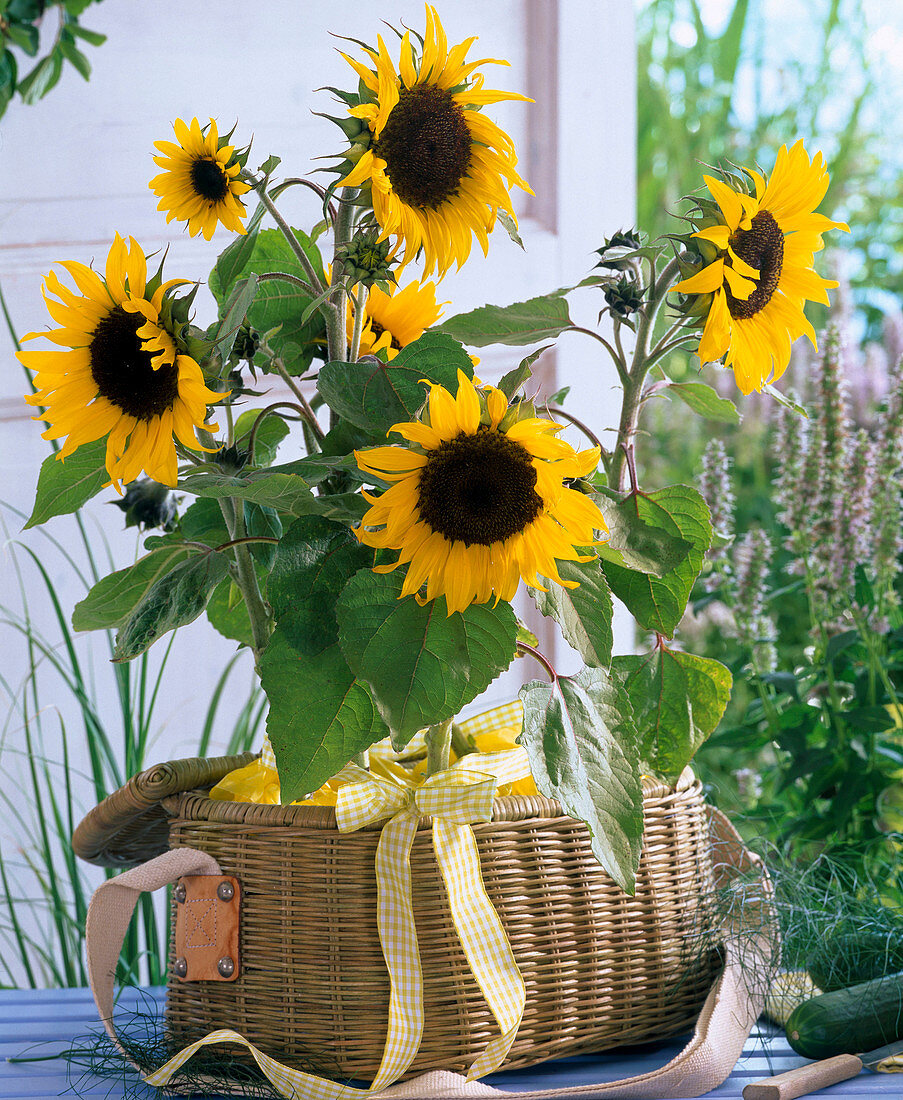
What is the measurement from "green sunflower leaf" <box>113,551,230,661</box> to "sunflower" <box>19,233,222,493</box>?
0.06 m

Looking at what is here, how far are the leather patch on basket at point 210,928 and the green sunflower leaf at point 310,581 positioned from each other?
139mm

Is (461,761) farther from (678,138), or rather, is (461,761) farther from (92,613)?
(678,138)

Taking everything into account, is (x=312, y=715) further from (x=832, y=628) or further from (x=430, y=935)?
(x=832, y=628)

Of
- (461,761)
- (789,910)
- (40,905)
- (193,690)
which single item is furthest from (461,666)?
(40,905)

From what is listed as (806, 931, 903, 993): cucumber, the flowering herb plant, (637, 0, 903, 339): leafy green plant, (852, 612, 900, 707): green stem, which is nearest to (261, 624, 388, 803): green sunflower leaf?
the flowering herb plant

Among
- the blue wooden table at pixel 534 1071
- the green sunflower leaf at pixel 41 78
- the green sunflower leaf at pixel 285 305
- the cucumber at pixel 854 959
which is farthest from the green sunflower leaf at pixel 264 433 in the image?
the green sunflower leaf at pixel 41 78

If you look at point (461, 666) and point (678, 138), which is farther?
point (678, 138)

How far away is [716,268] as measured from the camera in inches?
16.6

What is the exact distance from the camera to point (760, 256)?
1.47 feet

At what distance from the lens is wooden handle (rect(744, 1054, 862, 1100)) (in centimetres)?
47

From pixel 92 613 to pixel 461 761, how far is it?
0.64 feet

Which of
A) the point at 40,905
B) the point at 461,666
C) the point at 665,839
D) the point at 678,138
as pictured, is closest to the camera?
the point at 461,666

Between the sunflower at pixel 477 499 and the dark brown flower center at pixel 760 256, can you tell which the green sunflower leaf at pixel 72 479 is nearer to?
the sunflower at pixel 477 499

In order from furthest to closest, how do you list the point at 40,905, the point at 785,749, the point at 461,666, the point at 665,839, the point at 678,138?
the point at 678,138
the point at 40,905
the point at 785,749
the point at 665,839
the point at 461,666
